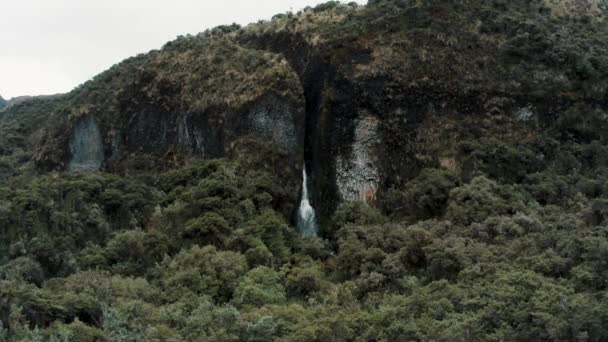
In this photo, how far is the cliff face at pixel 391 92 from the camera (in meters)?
47.2

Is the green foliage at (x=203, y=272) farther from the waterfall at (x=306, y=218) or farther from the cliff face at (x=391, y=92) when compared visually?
the cliff face at (x=391, y=92)

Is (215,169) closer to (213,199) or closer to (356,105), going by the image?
(213,199)

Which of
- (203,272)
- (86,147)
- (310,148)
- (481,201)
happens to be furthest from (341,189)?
(86,147)

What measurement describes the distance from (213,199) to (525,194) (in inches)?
637

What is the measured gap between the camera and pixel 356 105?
48.1m

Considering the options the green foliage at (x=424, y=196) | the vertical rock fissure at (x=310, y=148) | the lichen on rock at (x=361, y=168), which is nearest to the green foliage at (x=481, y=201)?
the green foliage at (x=424, y=196)

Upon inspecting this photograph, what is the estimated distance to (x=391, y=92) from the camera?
48219 millimetres

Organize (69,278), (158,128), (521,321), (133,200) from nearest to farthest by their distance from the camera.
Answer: (521,321) < (69,278) < (133,200) < (158,128)

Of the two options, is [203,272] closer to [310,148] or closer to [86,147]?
[310,148]

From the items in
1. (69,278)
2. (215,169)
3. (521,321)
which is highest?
(215,169)

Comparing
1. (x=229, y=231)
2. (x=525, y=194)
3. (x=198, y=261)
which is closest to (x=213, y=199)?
(x=229, y=231)

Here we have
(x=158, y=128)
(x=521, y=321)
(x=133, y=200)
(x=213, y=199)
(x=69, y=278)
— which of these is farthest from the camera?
(x=158, y=128)

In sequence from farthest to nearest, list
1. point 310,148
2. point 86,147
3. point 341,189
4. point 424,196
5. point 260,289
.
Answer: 1. point 86,147
2. point 310,148
3. point 341,189
4. point 424,196
5. point 260,289

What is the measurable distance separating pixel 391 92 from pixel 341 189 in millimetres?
6565
